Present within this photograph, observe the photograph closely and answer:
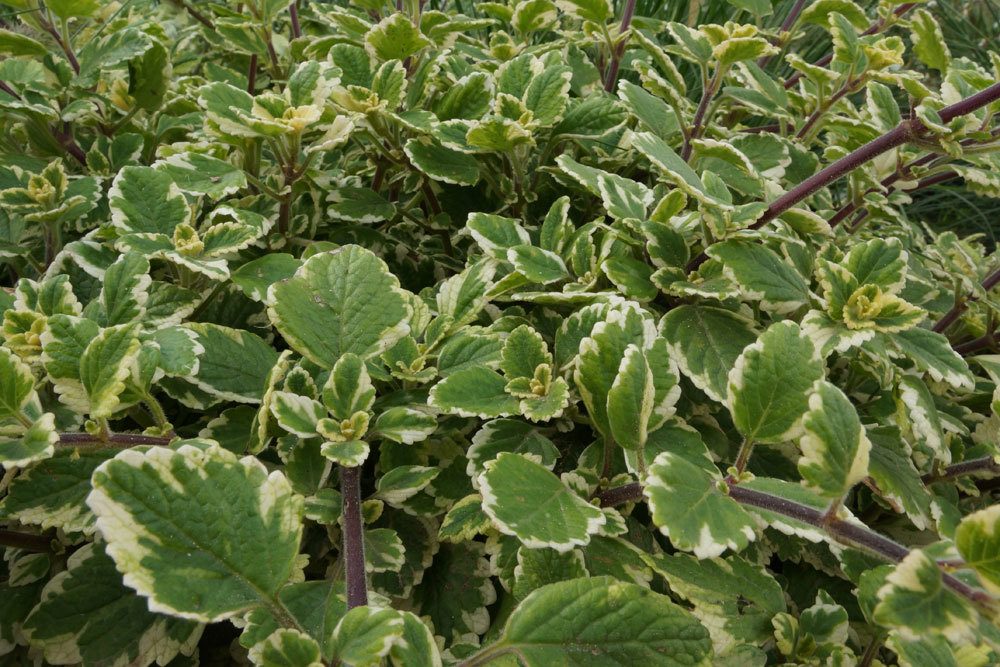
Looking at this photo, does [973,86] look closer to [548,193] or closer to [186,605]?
[548,193]

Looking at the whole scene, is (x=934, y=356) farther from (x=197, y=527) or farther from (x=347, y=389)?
(x=197, y=527)

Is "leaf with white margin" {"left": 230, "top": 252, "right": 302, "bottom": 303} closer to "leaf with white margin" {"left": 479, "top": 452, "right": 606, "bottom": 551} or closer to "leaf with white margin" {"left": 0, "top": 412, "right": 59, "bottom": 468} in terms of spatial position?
"leaf with white margin" {"left": 0, "top": 412, "right": 59, "bottom": 468}

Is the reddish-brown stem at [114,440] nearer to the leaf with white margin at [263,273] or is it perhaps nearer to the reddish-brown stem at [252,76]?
the leaf with white margin at [263,273]

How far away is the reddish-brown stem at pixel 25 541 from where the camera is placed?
884 millimetres

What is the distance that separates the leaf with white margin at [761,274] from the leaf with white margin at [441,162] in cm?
40

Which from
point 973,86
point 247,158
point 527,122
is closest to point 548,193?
point 527,122

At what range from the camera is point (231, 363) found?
0.87 metres

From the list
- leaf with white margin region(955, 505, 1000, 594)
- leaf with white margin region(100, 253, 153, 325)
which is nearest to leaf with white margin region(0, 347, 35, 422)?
leaf with white margin region(100, 253, 153, 325)

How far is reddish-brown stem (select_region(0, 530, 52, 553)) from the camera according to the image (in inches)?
34.8

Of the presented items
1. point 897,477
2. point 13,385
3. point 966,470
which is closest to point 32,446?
point 13,385

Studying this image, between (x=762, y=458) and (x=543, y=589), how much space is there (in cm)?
50

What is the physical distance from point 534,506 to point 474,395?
161 mm

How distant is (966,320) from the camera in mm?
1187

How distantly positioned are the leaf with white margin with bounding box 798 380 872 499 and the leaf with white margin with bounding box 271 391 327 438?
0.49m
